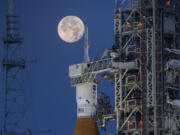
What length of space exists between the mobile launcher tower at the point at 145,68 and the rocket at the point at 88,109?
206cm

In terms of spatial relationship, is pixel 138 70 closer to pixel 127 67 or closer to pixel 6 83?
pixel 127 67

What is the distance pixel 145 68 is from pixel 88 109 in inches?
452

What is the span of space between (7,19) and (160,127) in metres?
30.5

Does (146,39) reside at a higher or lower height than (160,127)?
higher

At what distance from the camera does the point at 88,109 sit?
510 ft

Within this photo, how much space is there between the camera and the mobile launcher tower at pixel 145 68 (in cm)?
14612

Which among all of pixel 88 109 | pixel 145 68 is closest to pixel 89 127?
pixel 88 109

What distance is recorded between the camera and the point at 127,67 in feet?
485

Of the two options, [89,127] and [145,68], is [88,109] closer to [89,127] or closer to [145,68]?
[89,127]

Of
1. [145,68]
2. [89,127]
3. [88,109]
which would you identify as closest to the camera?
[145,68]

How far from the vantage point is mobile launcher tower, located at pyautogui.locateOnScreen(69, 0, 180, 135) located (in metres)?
146

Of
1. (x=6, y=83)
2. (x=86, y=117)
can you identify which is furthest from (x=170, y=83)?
(x=6, y=83)

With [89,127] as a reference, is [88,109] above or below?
above

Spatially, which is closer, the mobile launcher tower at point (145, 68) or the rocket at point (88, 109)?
the mobile launcher tower at point (145, 68)
